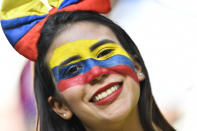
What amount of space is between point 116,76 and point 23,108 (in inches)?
19.1

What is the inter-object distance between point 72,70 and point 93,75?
8 centimetres

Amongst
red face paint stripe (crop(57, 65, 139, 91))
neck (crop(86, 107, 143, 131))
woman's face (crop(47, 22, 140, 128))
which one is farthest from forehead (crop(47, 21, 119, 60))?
neck (crop(86, 107, 143, 131))

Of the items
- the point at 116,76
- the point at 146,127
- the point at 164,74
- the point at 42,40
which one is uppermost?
the point at 42,40

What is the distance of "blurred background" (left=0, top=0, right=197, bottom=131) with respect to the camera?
1317 millimetres

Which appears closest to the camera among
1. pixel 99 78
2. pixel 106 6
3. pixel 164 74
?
pixel 99 78

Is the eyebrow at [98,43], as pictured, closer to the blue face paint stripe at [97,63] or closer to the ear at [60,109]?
the blue face paint stripe at [97,63]

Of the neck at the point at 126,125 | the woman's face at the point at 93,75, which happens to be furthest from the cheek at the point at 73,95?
the neck at the point at 126,125

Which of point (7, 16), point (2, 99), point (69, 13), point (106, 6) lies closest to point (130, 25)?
point (106, 6)

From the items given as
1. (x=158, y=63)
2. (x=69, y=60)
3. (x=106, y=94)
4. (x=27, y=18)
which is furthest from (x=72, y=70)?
(x=158, y=63)

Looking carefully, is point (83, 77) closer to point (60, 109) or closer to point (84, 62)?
point (84, 62)

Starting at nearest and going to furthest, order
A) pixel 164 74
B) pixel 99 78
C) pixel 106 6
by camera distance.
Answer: pixel 99 78
pixel 106 6
pixel 164 74

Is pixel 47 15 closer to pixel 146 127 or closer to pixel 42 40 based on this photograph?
pixel 42 40

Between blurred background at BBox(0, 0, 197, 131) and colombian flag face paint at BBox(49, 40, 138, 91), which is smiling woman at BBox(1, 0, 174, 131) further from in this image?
blurred background at BBox(0, 0, 197, 131)

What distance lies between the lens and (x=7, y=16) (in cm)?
117
